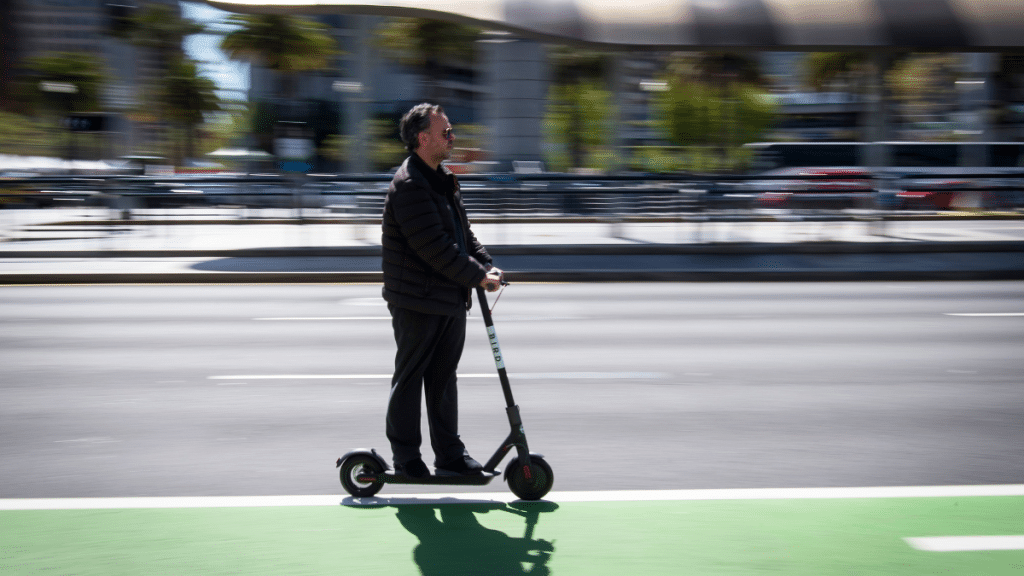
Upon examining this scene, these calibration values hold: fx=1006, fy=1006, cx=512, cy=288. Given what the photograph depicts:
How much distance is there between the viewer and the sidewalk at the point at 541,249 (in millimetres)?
13727

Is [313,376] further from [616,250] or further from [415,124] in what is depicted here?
[616,250]

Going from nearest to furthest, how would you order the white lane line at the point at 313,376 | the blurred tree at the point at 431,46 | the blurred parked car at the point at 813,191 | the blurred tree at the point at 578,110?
the white lane line at the point at 313,376 < the blurred parked car at the point at 813,191 < the blurred tree at the point at 578,110 < the blurred tree at the point at 431,46

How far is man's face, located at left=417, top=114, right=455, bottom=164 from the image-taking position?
13.4 ft

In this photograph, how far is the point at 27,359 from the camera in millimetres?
7953

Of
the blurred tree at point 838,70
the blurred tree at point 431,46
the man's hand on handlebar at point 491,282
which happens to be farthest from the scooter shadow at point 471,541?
the blurred tree at point 431,46

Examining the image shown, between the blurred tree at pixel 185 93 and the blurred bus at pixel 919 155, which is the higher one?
the blurred tree at pixel 185 93

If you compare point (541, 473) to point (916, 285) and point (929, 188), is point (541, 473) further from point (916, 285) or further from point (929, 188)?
point (929, 188)

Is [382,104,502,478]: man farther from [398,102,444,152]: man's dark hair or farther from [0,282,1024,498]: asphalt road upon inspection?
[0,282,1024,498]: asphalt road

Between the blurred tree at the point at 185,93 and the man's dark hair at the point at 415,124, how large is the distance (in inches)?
1885

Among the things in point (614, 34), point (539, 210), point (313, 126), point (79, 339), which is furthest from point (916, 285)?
point (313, 126)

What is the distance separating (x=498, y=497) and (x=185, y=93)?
50.9 m

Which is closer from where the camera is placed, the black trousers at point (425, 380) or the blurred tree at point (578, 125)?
the black trousers at point (425, 380)

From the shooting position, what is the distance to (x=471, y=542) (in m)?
3.95

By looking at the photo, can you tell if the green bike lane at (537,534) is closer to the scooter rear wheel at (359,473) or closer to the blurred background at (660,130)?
the scooter rear wheel at (359,473)
